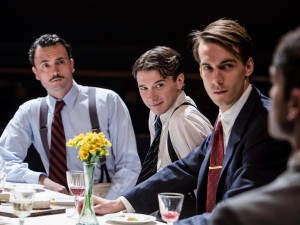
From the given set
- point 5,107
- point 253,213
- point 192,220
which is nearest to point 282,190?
point 253,213

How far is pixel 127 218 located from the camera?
2.43 meters

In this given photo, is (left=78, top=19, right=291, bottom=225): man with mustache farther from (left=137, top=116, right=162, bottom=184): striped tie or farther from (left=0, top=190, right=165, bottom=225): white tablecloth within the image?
(left=137, top=116, right=162, bottom=184): striped tie

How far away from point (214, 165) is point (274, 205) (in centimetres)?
144

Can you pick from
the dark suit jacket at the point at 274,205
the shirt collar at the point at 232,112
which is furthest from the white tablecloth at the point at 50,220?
the dark suit jacket at the point at 274,205

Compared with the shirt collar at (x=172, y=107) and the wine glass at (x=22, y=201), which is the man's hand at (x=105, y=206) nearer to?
the wine glass at (x=22, y=201)

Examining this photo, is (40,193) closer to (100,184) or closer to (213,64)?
(100,184)

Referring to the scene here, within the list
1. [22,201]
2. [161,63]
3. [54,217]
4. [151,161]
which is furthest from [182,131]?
[22,201]

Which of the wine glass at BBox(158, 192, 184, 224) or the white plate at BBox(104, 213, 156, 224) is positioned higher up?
the wine glass at BBox(158, 192, 184, 224)

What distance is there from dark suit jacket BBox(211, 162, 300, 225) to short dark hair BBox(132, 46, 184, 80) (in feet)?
7.32

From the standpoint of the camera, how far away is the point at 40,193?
10.5 ft

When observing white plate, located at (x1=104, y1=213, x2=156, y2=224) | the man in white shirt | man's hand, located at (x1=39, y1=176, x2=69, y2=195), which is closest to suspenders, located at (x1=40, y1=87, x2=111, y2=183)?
man's hand, located at (x1=39, y1=176, x2=69, y2=195)

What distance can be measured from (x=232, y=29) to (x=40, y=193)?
1.33 meters

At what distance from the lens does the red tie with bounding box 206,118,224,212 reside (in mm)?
2490

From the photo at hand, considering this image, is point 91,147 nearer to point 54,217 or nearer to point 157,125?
point 54,217
